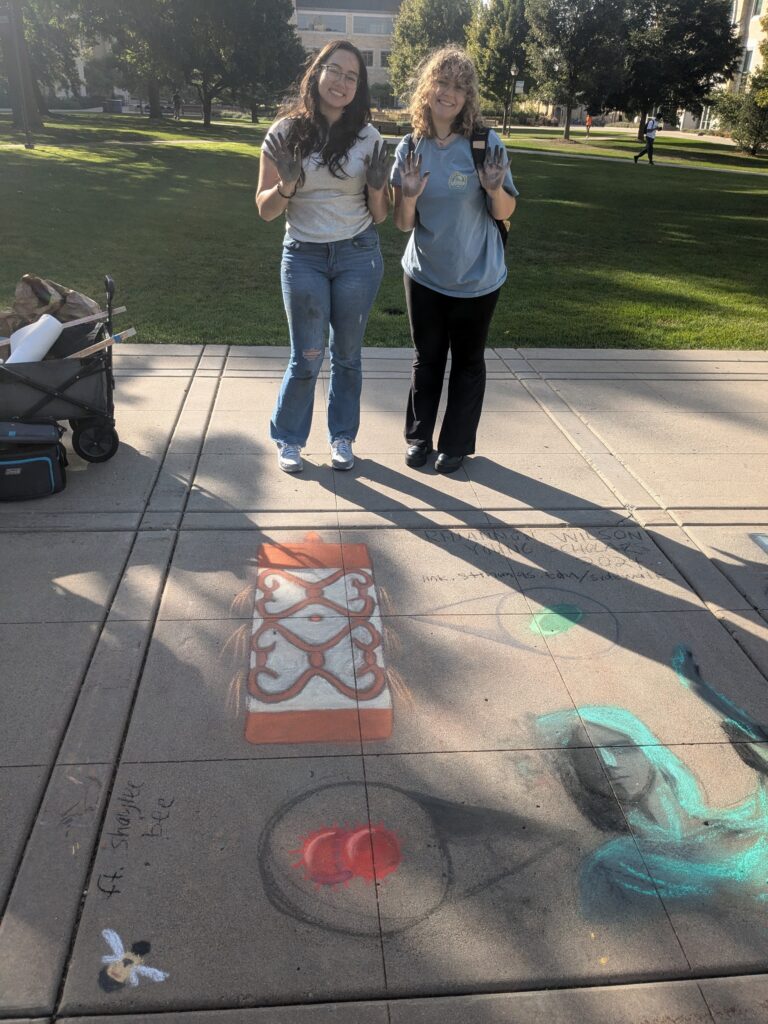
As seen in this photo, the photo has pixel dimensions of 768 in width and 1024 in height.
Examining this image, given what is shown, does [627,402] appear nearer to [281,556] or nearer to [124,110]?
[281,556]

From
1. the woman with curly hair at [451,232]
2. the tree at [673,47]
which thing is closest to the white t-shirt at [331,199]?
the woman with curly hair at [451,232]

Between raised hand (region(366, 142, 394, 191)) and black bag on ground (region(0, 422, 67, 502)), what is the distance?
1985 mm

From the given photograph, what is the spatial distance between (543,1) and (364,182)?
44.9m

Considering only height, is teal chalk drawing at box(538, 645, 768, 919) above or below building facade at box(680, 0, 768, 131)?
below

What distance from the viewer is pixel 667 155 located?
34844mm

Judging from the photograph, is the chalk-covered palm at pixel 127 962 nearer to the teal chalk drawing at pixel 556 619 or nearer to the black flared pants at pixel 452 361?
the teal chalk drawing at pixel 556 619

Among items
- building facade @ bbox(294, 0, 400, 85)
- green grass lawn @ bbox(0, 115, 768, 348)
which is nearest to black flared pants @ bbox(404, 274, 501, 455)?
green grass lawn @ bbox(0, 115, 768, 348)

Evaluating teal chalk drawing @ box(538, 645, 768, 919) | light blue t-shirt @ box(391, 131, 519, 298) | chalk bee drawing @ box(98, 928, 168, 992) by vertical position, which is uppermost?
light blue t-shirt @ box(391, 131, 519, 298)

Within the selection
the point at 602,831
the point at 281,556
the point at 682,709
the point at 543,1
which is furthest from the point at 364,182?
the point at 543,1

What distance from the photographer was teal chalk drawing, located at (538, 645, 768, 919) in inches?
85.7

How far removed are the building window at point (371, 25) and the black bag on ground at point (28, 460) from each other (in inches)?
3497

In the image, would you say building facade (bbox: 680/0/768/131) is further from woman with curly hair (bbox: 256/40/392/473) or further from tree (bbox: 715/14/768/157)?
woman with curly hair (bbox: 256/40/392/473)

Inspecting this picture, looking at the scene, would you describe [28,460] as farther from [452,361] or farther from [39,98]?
[39,98]

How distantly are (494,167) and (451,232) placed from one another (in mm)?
356
